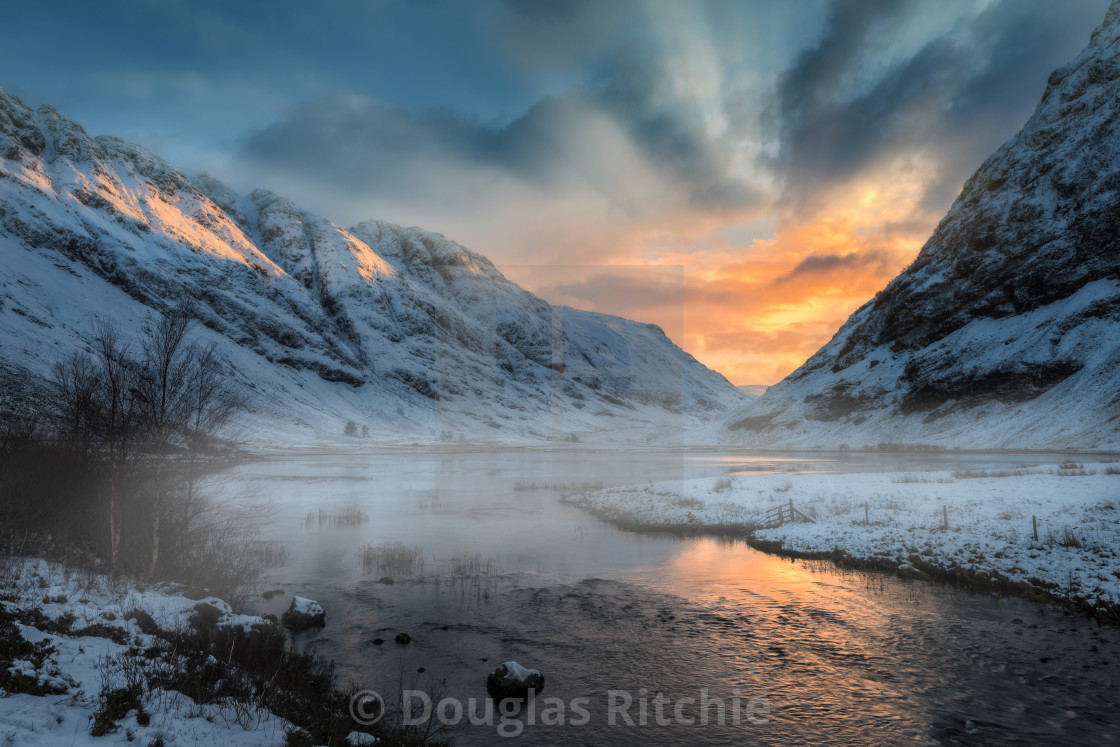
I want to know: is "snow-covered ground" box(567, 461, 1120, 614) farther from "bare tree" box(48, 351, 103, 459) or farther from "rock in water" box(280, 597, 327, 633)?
"bare tree" box(48, 351, 103, 459)

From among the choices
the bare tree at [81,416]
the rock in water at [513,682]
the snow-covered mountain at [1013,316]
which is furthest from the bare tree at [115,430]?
the snow-covered mountain at [1013,316]

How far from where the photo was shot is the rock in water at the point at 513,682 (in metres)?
13.3

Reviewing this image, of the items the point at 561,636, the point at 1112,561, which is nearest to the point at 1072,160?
the point at 1112,561

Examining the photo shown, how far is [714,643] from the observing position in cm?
1655

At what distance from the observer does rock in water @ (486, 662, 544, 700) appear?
1328 centimetres

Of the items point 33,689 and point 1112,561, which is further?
point 1112,561

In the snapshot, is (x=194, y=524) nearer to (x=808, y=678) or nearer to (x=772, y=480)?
(x=808, y=678)

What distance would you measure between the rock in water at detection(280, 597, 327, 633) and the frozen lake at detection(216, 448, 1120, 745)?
0.56 m

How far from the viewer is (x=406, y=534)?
108ft

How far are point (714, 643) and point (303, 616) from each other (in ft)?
42.0

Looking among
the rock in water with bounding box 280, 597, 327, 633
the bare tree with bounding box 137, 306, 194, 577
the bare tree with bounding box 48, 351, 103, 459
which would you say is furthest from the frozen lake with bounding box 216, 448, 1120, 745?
the bare tree with bounding box 48, 351, 103, 459

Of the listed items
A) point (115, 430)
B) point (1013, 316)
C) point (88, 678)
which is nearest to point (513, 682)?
point (88, 678)

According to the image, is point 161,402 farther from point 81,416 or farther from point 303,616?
point 303,616

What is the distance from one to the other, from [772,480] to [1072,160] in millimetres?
127389
